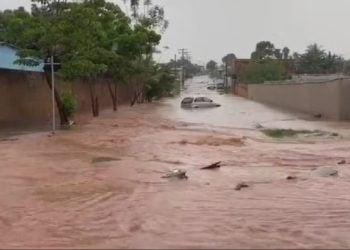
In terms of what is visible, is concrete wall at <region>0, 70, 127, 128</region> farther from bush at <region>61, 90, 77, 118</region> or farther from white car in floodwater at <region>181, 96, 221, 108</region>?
white car in floodwater at <region>181, 96, 221, 108</region>

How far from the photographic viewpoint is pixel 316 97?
148ft

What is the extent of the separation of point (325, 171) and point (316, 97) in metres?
31.5

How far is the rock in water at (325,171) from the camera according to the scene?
46.7 ft

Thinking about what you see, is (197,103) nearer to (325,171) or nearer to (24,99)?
(24,99)

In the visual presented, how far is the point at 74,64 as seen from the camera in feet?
85.4

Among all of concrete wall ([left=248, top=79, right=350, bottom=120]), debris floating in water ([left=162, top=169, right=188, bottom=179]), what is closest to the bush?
debris floating in water ([left=162, top=169, right=188, bottom=179])

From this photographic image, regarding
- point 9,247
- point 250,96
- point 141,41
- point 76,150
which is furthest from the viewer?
point 250,96

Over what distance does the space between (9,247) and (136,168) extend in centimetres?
769

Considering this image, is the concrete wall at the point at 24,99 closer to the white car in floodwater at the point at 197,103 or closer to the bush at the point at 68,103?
the bush at the point at 68,103

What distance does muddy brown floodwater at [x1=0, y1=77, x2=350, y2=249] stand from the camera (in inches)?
323

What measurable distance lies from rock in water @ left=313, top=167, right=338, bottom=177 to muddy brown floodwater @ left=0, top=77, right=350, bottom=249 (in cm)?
23

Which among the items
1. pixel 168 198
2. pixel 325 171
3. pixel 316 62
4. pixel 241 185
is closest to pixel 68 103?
pixel 325 171

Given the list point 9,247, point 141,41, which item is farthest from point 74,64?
point 9,247

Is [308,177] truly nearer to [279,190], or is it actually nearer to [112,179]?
[279,190]
